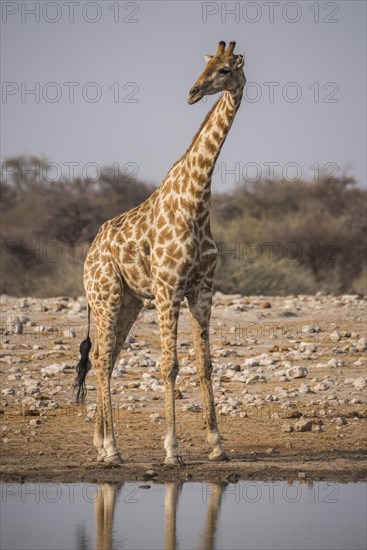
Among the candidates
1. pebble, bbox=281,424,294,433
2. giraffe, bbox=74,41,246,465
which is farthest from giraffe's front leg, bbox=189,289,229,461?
pebble, bbox=281,424,294,433

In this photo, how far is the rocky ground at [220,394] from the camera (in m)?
8.38

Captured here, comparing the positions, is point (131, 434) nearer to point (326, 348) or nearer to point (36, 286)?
point (326, 348)

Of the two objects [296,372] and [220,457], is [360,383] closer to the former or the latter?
[296,372]

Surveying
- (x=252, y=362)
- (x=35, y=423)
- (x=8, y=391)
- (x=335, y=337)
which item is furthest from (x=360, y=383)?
(x=8, y=391)

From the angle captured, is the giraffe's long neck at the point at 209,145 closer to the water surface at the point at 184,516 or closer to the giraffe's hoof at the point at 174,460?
the giraffe's hoof at the point at 174,460

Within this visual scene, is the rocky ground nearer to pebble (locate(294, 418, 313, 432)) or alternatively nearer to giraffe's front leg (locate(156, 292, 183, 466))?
pebble (locate(294, 418, 313, 432))

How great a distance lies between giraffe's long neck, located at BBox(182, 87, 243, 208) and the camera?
27.8 feet

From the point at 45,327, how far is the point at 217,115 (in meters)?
5.73

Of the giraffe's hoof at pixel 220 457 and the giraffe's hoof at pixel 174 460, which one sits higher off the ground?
the giraffe's hoof at pixel 174 460

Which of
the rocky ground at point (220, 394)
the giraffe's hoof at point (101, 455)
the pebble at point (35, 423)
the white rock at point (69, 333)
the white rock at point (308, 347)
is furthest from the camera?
the white rock at point (69, 333)

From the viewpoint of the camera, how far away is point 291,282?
20.0 metres

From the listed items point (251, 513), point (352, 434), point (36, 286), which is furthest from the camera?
point (36, 286)

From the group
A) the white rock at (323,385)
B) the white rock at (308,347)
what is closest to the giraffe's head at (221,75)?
the white rock at (323,385)

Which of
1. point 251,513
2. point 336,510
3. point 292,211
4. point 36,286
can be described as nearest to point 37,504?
point 251,513
